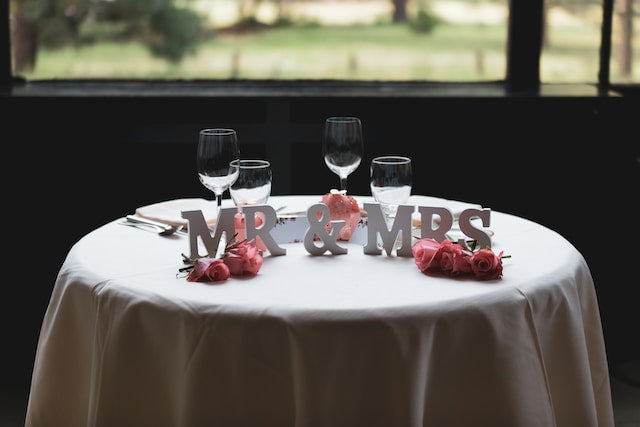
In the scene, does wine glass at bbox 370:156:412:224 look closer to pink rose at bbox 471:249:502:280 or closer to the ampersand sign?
the ampersand sign

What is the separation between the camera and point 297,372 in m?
1.62

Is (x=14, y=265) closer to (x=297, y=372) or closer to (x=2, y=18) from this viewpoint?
(x=2, y=18)

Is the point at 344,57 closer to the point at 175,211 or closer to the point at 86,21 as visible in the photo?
the point at 86,21

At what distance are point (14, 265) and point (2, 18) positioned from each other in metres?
0.96

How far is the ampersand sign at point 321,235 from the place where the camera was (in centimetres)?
201

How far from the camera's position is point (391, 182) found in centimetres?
206

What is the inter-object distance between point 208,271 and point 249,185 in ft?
0.99

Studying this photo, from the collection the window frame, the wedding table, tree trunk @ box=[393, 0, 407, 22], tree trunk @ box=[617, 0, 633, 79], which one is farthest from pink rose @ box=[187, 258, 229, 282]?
tree trunk @ box=[617, 0, 633, 79]

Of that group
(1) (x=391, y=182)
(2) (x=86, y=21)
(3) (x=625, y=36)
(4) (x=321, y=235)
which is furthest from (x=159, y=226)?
(3) (x=625, y=36)

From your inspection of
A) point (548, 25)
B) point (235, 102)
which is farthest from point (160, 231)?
point (548, 25)

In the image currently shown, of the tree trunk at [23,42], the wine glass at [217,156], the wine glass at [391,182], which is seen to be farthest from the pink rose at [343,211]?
the tree trunk at [23,42]

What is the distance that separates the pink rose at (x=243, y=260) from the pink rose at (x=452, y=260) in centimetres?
36

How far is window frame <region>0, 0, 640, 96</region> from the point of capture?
3643 millimetres

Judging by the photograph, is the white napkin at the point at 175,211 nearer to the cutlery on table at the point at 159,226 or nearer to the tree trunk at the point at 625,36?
the cutlery on table at the point at 159,226
